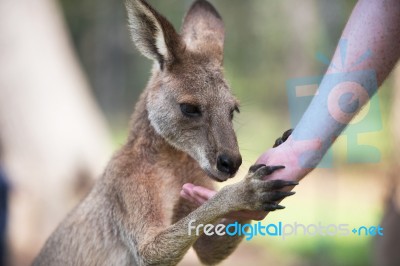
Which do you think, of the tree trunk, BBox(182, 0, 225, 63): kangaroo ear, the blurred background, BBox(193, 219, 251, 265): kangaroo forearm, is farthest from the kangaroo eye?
the tree trunk

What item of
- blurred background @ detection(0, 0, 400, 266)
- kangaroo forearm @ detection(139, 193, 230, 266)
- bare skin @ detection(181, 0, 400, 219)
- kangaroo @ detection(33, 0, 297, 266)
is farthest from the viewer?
blurred background @ detection(0, 0, 400, 266)

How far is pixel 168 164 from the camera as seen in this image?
3146 mm

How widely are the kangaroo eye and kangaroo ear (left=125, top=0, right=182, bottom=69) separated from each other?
0.78 ft

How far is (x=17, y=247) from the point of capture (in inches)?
284

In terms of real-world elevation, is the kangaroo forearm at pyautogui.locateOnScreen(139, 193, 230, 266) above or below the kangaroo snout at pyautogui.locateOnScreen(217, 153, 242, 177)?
below

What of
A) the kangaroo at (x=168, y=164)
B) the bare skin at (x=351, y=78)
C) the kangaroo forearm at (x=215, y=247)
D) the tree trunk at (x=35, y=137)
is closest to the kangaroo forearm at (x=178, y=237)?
the kangaroo at (x=168, y=164)

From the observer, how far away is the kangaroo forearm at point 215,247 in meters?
3.22

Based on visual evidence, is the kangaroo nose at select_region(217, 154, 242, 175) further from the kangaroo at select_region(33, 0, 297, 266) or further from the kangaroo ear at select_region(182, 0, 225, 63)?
the kangaroo ear at select_region(182, 0, 225, 63)

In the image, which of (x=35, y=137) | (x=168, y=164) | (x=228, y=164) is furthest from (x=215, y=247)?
(x=35, y=137)

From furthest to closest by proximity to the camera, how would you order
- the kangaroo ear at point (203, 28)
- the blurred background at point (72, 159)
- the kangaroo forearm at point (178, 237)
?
the blurred background at point (72, 159) → the kangaroo ear at point (203, 28) → the kangaroo forearm at point (178, 237)

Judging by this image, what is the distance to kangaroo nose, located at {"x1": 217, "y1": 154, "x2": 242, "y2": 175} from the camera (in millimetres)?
2693

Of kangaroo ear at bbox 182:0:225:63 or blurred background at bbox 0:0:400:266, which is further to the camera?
blurred background at bbox 0:0:400:266

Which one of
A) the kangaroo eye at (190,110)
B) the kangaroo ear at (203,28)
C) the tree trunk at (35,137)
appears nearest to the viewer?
the kangaroo eye at (190,110)

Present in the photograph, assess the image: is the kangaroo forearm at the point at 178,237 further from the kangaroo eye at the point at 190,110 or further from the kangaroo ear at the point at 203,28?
the kangaroo ear at the point at 203,28
